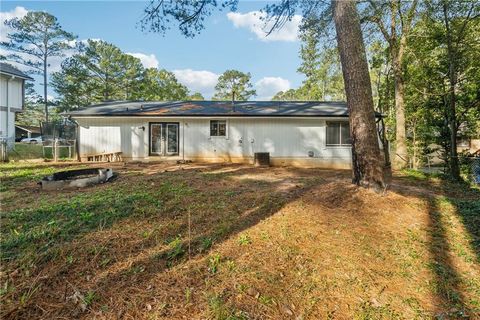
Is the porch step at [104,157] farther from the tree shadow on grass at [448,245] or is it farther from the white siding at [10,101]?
the tree shadow on grass at [448,245]

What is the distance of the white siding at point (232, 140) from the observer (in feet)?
43.1

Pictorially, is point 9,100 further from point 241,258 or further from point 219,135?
point 241,258

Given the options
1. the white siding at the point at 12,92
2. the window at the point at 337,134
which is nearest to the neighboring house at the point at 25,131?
the white siding at the point at 12,92

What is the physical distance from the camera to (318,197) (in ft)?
17.8

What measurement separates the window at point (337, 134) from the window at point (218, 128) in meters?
5.26

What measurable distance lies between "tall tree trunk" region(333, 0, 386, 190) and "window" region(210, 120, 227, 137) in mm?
8554

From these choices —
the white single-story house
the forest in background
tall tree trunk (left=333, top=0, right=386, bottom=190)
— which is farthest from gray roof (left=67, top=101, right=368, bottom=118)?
tall tree trunk (left=333, top=0, right=386, bottom=190)

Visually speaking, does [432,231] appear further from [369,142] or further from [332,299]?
[332,299]

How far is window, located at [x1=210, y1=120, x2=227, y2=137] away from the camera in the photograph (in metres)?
13.4

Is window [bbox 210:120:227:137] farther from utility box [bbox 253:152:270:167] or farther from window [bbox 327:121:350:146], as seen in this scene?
window [bbox 327:121:350:146]

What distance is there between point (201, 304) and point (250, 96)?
4831cm

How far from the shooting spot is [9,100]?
1855 cm

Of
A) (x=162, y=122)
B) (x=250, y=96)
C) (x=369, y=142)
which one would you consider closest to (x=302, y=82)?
(x=250, y=96)

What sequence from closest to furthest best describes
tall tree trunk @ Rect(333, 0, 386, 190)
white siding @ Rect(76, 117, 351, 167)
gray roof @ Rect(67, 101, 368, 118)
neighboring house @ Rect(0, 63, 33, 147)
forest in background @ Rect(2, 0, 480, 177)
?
tall tree trunk @ Rect(333, 0, 386, 190)
forest in background @ Rect(2, 0, 480, 177)
gray roof @ Rect(67, 101, 368, 118)
white siding @ Rect(76, 117, 351, 167)
neighboring house @ Rect(0, 63, 33, 147)
